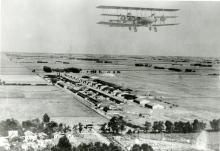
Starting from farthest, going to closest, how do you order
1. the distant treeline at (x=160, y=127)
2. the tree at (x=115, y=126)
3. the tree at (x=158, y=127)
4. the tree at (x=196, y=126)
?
the tree at (x=196, y=126)
the tree at (x=158, y=127)
the distant treeline at (x=160, y=127)
the tree at (x=115, y=126)

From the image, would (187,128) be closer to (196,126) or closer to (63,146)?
(196,126)

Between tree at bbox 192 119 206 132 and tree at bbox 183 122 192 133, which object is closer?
tree at bbox 183 122 192 133

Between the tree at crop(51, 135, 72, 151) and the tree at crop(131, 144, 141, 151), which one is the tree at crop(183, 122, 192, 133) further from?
the tree at crop(51, 135, 72, 151)

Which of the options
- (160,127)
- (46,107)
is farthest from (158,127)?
(46,107)

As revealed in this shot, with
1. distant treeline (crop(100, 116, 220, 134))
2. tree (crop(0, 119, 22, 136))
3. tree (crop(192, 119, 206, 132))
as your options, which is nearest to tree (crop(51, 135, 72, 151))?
tree (crop(0, 119, 22, 136))

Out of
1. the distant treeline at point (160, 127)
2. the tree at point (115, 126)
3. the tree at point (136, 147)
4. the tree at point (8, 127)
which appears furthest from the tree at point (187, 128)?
the tree at point (8, 127)

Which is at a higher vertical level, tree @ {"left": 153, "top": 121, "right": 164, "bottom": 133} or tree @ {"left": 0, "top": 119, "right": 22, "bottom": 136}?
tree @ {"left": 0, "top": 119, "right": 22, "bottom": 136}

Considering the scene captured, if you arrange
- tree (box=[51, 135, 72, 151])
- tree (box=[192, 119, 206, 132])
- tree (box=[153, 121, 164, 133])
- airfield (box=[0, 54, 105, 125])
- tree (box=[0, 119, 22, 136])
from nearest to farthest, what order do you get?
1. tree (box=[51, 135, 72, 151])
2. tree (box=[0, 119, 22, 136])
3. tree (box=[153, 121, 164, 133])
4. tree (box=[192, 119, 206, 132])
5. airfield (box=[0, 54, 105, 125])

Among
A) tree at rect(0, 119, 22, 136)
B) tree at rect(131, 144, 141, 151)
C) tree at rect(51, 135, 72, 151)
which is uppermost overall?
tree at rect(0, 119, 22, 136)

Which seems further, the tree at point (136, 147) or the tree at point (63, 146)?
the tree at point (136, 147)

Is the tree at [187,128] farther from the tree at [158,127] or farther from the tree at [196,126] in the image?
the tree at [158,127]

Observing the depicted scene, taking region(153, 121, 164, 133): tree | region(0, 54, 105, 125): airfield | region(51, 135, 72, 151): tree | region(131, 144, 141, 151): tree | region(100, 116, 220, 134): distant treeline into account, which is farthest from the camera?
region(0, 54, 105, 125): airfield
